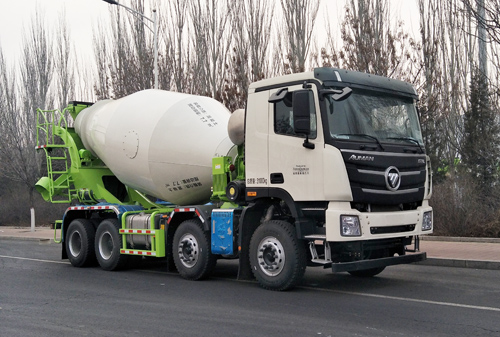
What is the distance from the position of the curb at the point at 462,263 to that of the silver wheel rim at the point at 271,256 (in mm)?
4477

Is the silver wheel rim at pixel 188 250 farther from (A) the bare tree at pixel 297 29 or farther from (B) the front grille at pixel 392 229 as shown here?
(A) the bare tree at pixel 297 29

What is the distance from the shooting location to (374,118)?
8.65 metres

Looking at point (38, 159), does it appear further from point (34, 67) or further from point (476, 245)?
point (476, 245)

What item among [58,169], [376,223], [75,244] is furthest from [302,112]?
[58,169]

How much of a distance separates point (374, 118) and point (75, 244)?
7.33 m

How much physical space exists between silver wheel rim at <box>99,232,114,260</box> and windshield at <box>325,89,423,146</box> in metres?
5.78

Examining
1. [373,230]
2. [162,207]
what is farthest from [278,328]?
[162,207]

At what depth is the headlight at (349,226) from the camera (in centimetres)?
798

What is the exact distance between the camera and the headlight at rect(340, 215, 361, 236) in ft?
26.2

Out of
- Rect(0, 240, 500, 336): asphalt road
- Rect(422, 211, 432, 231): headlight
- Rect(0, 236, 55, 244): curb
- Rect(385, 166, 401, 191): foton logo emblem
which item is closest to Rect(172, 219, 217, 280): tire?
Rect(0, 240, 500, 336): asphalt road

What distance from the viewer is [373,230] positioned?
827 centimetres

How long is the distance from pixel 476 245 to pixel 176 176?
24.2ft

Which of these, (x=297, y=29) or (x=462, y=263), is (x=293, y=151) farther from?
(x=297, y=29)

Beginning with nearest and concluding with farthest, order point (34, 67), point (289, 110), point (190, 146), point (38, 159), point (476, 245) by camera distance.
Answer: point (289, 110)
point (190, 146)
point (476, 245)
point (38, 159)
point (34, 67)
